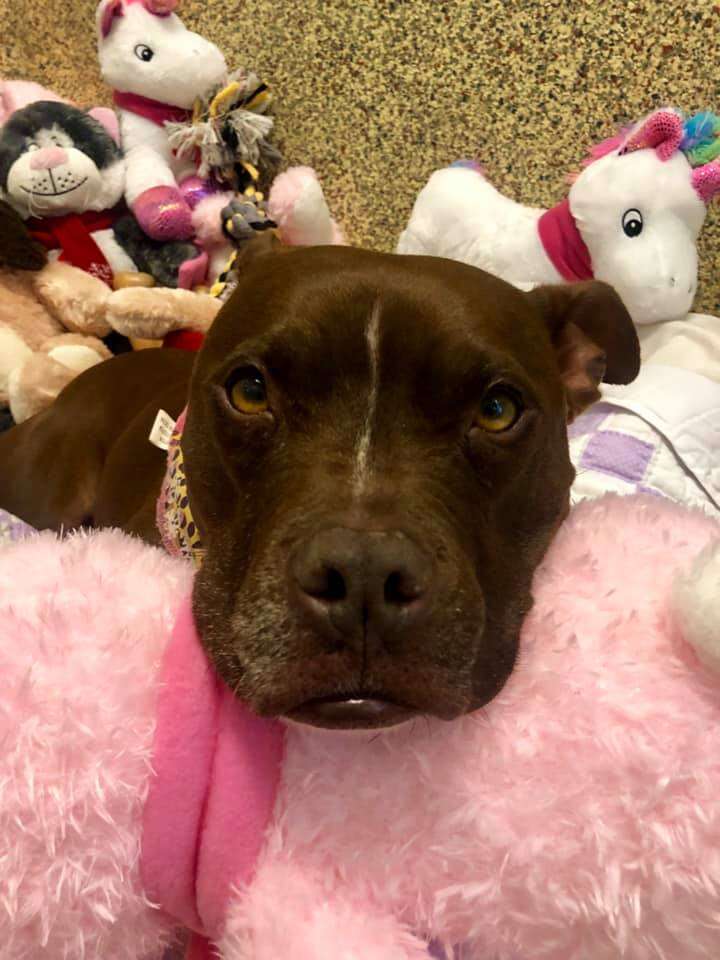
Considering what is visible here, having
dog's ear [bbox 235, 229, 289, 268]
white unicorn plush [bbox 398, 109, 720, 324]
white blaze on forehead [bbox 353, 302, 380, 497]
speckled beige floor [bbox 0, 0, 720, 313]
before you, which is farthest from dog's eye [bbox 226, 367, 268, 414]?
speckled beige floor [bbox 0, 0, 720, 313]

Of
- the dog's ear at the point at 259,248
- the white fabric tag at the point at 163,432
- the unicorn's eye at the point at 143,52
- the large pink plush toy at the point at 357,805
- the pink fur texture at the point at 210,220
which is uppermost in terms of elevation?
the unicorn's eye at the point at 143,52

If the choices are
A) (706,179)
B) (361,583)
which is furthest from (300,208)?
(361,583)

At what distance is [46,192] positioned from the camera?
339cm

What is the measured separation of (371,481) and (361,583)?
26 cm

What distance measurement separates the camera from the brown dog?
1113 millimetres

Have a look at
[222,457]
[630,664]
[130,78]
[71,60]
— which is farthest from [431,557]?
[71,60]

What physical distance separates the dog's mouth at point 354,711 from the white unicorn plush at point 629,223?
6.49ft

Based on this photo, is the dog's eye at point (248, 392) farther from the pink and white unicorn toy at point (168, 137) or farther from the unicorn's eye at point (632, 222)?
the pink and white unicorn toy at point (168, 137)

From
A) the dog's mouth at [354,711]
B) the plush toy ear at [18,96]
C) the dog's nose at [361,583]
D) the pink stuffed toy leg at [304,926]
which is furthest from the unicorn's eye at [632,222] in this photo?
the plush toy ear at [18,96]

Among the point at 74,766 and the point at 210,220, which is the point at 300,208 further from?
the point at 74,766

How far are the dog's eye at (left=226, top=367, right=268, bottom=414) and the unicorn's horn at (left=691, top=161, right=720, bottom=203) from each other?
1831 millimetres

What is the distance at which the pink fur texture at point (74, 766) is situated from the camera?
994mm

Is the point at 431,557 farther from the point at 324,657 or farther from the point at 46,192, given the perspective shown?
the point at 46,192

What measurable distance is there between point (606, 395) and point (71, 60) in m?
3.30
